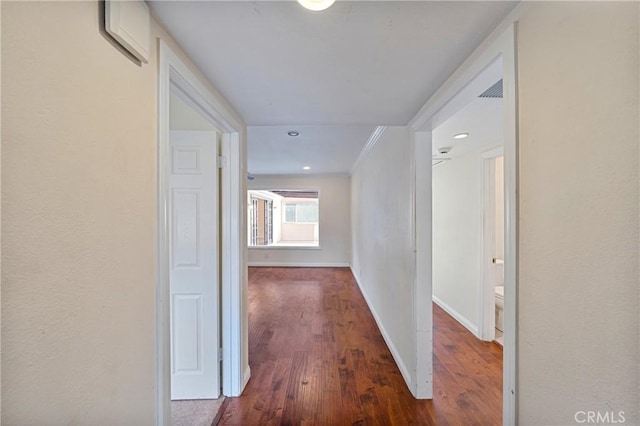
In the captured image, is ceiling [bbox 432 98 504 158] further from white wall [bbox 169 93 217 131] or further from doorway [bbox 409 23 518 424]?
white wall [bbox 169 93 217 131]

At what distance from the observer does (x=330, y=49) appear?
110 centimetres

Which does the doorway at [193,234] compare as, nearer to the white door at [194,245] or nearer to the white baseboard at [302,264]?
the white door at [194,245]

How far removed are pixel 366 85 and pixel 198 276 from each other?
166 cm

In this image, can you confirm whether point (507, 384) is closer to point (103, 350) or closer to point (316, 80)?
point (103, 350)

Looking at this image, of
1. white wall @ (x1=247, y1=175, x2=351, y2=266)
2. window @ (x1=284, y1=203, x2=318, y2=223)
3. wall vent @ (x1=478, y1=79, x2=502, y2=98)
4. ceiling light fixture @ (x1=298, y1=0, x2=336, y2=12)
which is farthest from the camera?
window @ (x1=284, y1=203, x2=318, y2=223)

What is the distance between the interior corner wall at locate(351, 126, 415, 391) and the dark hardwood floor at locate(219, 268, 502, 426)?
0.22 meters

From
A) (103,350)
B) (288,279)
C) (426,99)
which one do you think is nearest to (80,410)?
(103,350)

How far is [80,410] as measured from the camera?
0.65m

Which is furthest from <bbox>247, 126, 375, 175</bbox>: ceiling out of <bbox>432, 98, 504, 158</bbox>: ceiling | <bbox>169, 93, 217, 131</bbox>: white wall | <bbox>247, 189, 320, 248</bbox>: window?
<bbox>247, 189, 320, 248</bbox>: window

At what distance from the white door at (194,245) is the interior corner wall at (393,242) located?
4.76 ft

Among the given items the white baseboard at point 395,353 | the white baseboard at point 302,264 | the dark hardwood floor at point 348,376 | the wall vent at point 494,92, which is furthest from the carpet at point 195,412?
the white baseboard at point 302,264

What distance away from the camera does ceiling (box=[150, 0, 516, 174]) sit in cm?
90

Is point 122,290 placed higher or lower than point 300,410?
higher
